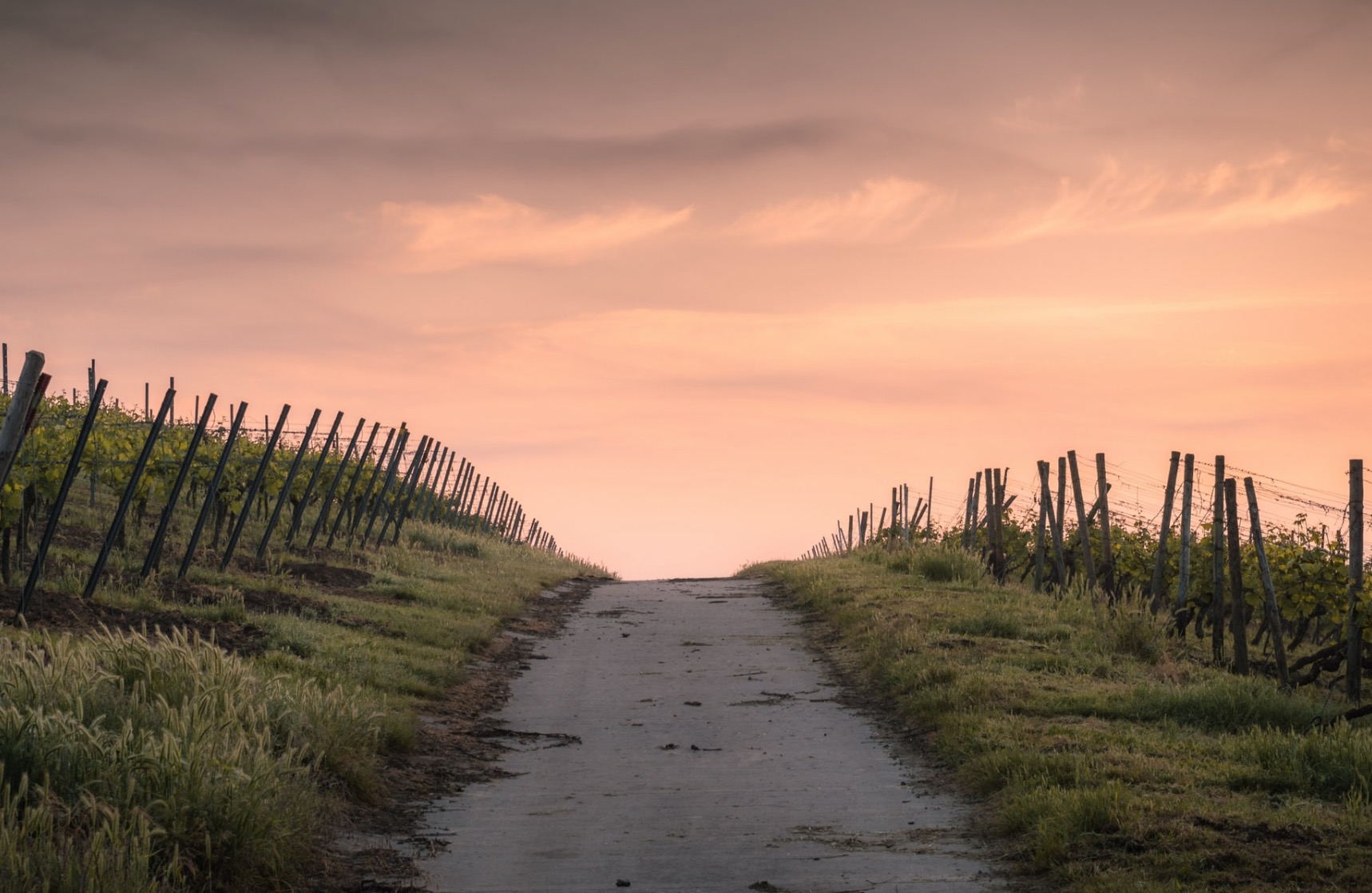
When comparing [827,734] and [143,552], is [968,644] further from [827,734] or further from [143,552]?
[143,552]

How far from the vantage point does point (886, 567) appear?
75.5 feet

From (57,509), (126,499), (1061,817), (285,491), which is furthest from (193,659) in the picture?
(285,491)

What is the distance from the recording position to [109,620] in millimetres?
12625

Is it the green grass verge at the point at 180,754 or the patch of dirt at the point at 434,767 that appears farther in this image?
the patch of dirt at the point at 434,767

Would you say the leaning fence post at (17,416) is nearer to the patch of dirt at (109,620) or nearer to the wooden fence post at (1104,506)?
the patch of dirt at (109,620)

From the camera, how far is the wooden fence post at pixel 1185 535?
17.1 metres

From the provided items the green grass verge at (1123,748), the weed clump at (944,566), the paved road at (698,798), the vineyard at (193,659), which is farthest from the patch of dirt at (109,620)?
the weed clump at (944,566)

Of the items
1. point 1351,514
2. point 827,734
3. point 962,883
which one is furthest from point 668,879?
point 1351,514

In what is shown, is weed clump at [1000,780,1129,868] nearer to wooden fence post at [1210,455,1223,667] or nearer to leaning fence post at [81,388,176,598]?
wooden fence post at [1210,455,1223,667]

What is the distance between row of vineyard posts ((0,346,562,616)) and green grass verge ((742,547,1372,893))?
7.80 m

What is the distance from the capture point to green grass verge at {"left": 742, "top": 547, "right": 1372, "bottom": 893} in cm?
606

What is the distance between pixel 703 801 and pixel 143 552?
1391cm

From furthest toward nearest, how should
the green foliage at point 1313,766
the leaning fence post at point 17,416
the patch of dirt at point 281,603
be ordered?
the patch of dirt at point 281,603, the leaning fence post at point 17,416, the green foliage at point 1313,766

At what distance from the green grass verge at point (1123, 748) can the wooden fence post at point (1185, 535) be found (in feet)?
4.90
